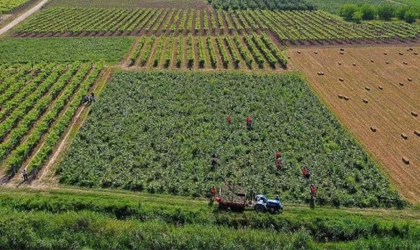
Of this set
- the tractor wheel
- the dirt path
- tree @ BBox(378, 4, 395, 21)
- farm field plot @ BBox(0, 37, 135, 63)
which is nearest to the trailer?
the tractor wheel

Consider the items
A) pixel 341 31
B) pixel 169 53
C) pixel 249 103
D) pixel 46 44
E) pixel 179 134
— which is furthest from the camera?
pixel 341 31

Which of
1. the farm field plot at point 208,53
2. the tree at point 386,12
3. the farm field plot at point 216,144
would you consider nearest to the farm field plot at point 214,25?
the farm field plot at point 208,53

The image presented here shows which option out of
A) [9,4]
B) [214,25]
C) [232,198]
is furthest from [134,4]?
[232,198]

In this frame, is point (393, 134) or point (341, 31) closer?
point (393, 134)

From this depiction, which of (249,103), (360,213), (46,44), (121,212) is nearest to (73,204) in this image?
(121,212)

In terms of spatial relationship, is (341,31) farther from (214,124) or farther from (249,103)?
(214,124)

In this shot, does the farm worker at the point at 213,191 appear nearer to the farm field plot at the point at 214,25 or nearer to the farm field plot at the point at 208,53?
the farm field plot at the point at 208,53

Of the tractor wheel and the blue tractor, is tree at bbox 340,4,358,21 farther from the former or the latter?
the tractor wheel
